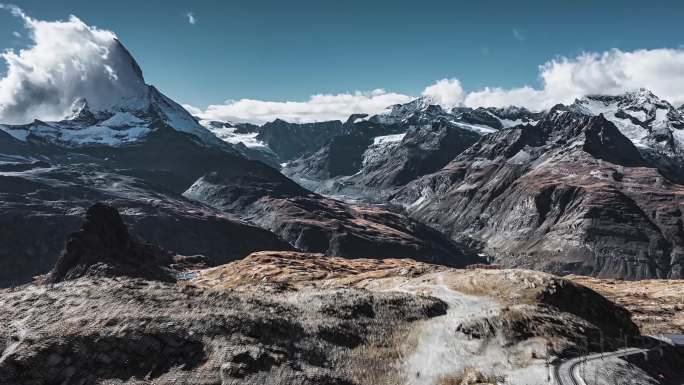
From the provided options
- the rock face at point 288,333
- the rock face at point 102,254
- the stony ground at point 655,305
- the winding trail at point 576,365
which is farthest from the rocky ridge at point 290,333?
the rock face at point 102,254

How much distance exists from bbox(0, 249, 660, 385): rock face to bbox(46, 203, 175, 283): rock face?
333 feet

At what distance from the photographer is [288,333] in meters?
53.6

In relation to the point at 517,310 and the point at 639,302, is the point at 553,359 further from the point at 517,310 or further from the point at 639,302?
the point at 639,302

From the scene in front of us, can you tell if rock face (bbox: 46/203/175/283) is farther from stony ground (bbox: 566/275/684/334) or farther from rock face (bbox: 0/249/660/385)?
stony ground (bbox: 566/275/684/334)

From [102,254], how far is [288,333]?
136m

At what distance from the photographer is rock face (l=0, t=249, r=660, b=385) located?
44750mm

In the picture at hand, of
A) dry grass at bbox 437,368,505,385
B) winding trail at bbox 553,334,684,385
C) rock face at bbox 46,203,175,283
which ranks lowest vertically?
rock face at bbox 46,203,175,283

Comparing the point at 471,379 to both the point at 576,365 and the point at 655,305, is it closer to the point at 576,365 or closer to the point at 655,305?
the point at 576,365

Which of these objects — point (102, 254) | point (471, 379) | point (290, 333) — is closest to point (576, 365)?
Result: point (471, 379)

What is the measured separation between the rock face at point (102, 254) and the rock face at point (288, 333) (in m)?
101

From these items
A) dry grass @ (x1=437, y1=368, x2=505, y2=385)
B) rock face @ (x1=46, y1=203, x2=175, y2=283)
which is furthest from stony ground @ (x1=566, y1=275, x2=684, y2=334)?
rock face @ (x1=46, y1=203, x2=175, y2=283)

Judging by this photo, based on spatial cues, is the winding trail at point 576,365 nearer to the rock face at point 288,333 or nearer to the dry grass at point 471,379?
the rock face at point 288,333

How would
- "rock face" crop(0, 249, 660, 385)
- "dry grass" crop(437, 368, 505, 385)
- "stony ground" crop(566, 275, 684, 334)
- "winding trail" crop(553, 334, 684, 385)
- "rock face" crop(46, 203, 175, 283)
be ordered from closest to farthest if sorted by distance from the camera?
"rock face" crop(0, 249, 660, 385) → "winding trail" crop(553, 334, 684, 385) → "dry grass" crop(437, 368, 505, 385) → "stony ground" crop(566, 275, 684, 334) → "rock face" crop(46, 203, 175, 283)

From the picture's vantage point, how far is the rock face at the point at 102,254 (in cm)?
15788
